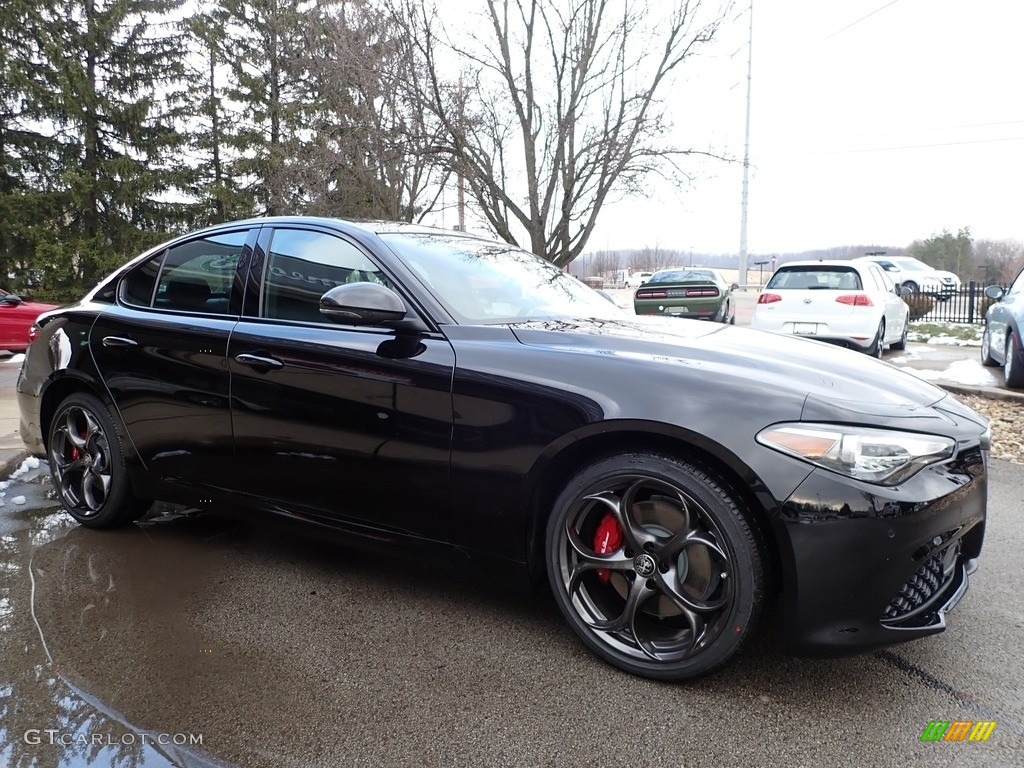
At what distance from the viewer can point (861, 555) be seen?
1870 mm

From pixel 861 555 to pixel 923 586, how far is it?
14.1 inches

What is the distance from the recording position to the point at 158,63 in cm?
2214

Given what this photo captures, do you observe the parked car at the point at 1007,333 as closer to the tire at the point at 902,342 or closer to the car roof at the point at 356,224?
the tire at the point at 902,342

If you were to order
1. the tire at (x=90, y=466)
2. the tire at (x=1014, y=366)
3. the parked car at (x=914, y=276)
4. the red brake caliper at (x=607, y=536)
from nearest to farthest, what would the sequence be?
the red brake caliper at (x=607, y=536) → the tire at (x=90, y=466) → the tire at (x=1014, y=366) → the parked car at (x=914, y=276)

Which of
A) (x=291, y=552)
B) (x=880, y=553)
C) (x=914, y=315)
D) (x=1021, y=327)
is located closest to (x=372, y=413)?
(x=291, y=552)

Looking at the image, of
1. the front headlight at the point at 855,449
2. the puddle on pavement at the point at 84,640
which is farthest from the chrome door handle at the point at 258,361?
the front headlight at the point at 855,449

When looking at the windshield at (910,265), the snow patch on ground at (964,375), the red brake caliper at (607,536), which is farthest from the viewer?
the windshield at (910,265)

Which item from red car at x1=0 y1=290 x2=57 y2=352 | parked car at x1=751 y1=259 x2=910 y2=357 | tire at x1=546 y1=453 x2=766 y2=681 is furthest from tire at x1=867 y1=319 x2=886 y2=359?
red car at x1=0 y1=290 x2=57 y2=352

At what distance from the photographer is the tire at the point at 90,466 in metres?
3.43

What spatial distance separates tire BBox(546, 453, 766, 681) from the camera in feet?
6.53

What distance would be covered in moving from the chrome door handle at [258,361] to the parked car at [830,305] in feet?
24.8

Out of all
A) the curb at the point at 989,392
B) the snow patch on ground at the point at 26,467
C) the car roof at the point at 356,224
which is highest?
the car roof at the point at 356,224

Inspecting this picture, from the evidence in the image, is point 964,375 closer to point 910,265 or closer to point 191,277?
point 191,277

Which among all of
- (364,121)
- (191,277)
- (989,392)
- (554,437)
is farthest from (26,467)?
(989,392)
